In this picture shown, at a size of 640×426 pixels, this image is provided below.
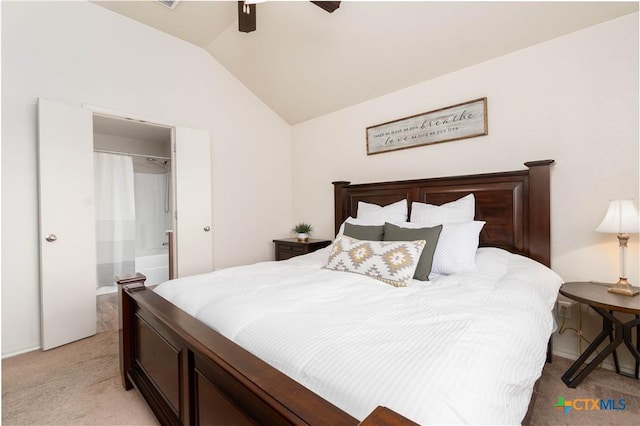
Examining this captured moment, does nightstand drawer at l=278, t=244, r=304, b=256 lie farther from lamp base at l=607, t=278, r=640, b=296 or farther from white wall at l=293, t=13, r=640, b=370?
lamp base at l=607, t=278, r=640, b=296

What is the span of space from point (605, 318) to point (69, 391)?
337cm

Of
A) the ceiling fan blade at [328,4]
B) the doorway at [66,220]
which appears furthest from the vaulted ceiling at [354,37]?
the doorway at [66,220]

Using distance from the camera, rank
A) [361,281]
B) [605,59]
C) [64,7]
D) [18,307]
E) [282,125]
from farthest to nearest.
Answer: [282,125] → [64,7] → [18,307] → [605,59] → [361,281]

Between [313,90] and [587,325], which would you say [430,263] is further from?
[313,90]

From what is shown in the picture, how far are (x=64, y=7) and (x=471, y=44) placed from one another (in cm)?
348

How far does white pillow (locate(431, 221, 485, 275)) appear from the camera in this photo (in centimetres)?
189

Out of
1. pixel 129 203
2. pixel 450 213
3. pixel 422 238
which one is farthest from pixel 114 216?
pixel 450 213

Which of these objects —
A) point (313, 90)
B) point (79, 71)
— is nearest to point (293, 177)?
point (313, 90)

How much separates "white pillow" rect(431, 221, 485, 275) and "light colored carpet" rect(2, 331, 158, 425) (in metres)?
1.89

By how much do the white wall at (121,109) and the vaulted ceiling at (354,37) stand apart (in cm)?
26

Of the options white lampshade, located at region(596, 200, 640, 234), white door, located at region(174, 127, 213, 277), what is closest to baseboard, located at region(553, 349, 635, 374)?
white lampshade, located at region(596, 200, 640, 234)

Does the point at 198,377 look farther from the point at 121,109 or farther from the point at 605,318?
the point at 121,109

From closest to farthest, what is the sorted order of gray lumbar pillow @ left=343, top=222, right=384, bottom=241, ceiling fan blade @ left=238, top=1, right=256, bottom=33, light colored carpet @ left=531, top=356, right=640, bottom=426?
light colored carpet @ left=531, top=356, right=640, bottom=426
ceiling fan blade @ left=238, top=1, right=256, bottom=33
gray lumbar pillow @ left=343, top=222, right=384, bottom=241

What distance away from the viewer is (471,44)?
2379mm
